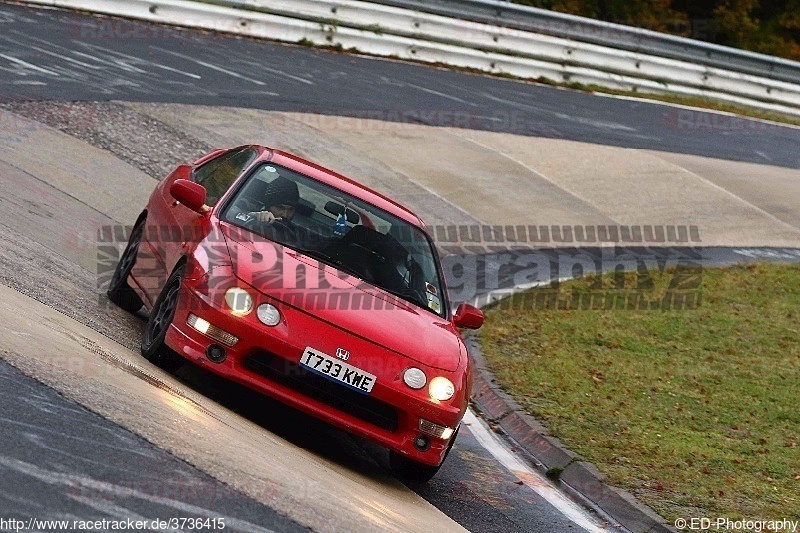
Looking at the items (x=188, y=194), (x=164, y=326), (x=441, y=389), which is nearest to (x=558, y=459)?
(x=441, y=389)

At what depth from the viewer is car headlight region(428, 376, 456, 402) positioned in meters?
7.82

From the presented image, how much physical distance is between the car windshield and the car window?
0.68 feet

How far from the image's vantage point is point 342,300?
26.3 feet

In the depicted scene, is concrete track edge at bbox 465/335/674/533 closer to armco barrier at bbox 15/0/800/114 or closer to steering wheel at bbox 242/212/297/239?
steering wheel at bbox 242/212/297/239

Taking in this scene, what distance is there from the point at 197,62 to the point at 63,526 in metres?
16.5

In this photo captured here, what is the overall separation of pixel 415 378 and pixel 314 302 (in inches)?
29.8

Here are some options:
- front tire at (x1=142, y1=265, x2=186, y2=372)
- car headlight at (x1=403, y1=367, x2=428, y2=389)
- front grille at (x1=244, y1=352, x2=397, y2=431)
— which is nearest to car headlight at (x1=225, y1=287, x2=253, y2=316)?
front grille at (x1=244, y1=352, x2=397, y2=431)

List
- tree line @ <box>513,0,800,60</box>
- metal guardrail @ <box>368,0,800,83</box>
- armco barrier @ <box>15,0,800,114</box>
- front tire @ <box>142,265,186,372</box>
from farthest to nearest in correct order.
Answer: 1. tree line @ <box>513,0,800,60</box>
2. metal guardrail @ <box>368,0,800,83</box>
3. armco barrier @ <box>15,0,800,114</box>
4. front tire @ <box>142,265,186,372</box>

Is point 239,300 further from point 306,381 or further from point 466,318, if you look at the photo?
Answer: point 466,318

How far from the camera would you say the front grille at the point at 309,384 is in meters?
7.62

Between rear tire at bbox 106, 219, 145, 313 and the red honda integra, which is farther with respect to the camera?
rear tire at bbox 106, 219, 145, 313

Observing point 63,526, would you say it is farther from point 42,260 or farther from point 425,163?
point 425,163

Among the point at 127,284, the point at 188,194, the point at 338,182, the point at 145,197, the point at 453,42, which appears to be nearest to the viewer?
the point at 188,194

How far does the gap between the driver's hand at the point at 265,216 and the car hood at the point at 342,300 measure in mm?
223
